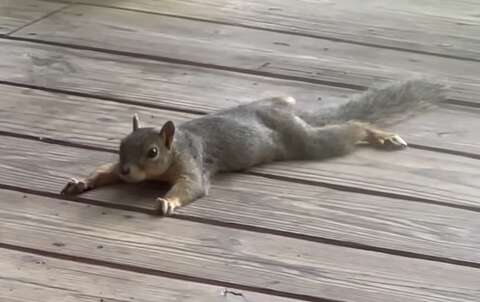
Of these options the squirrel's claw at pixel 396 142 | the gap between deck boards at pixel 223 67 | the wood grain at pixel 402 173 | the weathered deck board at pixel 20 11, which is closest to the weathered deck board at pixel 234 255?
the wood grain at pixel 402 173

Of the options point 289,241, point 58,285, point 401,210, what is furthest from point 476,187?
point 58,285

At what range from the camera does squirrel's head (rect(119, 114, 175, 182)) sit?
1.75m

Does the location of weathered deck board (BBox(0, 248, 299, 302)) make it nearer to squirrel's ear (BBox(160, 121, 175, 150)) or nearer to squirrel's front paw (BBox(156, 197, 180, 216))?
squirrel's front paw (BBox(156, 197, 180, 216))

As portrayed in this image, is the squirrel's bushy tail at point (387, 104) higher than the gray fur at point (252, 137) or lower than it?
higher

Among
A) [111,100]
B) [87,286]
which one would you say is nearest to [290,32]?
[111,100]

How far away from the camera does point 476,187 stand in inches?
71.6

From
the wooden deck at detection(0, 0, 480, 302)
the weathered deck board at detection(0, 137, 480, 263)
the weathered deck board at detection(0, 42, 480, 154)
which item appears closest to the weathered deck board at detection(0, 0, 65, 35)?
the wooden deck at detection(0, 0, 480, 302)

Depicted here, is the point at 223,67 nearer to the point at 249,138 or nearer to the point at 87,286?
the point at 249,138

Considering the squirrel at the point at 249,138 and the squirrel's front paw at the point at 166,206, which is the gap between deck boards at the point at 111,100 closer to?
the squirrel at the point at 249,138

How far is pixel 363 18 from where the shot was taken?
253 centimetres

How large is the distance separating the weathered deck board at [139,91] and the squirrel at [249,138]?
58mm

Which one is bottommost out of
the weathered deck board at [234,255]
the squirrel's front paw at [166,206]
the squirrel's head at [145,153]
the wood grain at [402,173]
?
the weathered deck board at [234,255]

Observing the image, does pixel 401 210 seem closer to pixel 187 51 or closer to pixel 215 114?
pixel 215 114

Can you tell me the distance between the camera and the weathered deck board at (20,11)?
8.00 feet
